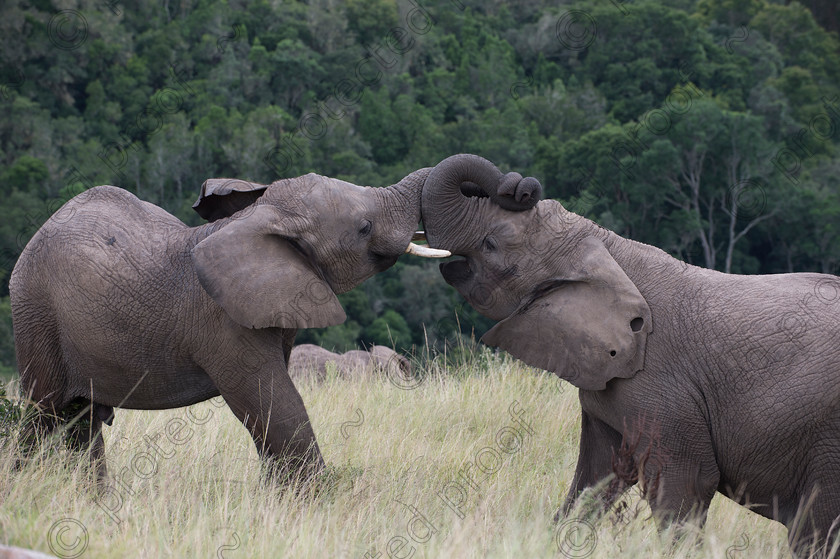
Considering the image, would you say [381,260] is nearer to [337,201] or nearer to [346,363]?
[337,201]

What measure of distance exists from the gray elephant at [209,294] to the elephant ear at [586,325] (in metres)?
0.61

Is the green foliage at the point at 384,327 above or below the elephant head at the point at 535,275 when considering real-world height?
below

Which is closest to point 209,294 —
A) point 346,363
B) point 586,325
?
point 586,325

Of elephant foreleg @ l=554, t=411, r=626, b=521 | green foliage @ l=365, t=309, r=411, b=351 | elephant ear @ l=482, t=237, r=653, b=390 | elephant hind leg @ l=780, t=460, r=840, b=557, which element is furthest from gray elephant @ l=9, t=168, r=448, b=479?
green foliage @ l=365, t=309, r=411, b=351

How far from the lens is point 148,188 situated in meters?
44.3

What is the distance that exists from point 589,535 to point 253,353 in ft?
6.11

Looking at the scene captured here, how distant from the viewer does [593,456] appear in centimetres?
564

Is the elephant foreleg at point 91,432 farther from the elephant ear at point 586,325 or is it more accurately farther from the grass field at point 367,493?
the elephant ear at point 586,325

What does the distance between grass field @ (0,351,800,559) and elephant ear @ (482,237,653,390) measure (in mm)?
685

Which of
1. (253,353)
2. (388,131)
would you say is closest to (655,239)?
(388,131)

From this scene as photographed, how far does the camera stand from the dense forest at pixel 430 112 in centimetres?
4575

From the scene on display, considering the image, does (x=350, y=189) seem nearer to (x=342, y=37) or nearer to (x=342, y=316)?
(x=342, y=316)

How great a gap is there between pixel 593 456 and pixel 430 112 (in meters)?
53.8

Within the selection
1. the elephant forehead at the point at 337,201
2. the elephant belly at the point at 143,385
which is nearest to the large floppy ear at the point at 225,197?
the elephant forehead at the point at 337,201
